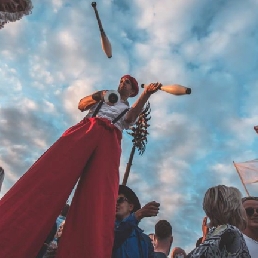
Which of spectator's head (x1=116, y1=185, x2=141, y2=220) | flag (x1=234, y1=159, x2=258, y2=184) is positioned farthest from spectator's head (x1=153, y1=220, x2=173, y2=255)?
flag (x1=234, y1=159, x2=258, y2=184)

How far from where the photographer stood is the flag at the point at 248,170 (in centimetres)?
761

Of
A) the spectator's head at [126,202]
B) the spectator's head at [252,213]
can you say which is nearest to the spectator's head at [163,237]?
the spectator's head at [126,202]

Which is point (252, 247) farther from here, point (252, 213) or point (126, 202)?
point (126, 202)

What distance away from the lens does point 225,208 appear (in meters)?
2.42

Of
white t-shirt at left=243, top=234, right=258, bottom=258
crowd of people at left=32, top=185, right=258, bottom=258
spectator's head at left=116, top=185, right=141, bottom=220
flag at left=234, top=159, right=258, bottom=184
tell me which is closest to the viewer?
crowd of people at left=32, top=185, right=258, bottom=258

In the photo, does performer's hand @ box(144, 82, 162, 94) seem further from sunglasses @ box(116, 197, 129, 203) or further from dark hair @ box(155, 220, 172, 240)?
dark hair @ box(155, 220, 172, 240)

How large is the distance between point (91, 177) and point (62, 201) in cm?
30

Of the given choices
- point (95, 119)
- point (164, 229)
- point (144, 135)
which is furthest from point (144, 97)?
point (144, 135)

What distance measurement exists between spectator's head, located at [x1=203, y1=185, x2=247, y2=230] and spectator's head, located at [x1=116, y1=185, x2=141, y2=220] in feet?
3.45

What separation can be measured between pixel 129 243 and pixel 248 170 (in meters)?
5.81

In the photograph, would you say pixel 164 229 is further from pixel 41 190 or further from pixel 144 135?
pixel 144 135

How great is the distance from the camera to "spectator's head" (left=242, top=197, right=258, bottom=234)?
3045mm

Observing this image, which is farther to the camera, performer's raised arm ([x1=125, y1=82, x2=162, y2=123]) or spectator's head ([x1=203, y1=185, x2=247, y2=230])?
performer's raised arm ([x1=125, y1=82, x2=162, y2=123])

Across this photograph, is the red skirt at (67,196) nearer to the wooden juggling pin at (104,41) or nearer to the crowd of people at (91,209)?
the crowd of people at (91,209)
